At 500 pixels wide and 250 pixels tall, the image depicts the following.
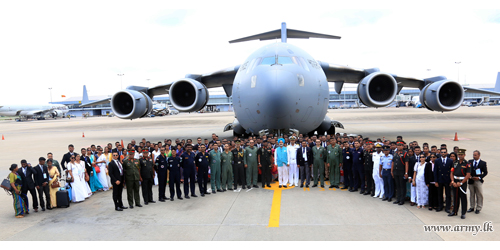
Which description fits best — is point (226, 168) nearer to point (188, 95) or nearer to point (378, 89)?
point (188, 95)

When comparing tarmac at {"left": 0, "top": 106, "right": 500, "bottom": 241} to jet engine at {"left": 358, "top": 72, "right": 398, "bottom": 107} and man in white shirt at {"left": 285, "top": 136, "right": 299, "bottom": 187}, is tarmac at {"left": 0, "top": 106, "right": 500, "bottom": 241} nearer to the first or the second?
man in white shirt at {"left": 285, "top": 136, "right": 299, "bottom": 187}

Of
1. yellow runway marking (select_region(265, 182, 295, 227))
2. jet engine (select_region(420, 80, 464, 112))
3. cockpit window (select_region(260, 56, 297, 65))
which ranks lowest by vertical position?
yellow runway marking (select_region(265, 182, 295, 227))

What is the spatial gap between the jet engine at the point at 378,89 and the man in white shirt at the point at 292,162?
5840 mm

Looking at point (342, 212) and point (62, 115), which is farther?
point (62, 115)

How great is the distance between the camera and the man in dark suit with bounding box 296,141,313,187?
302 inches

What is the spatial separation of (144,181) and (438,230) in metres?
5.55

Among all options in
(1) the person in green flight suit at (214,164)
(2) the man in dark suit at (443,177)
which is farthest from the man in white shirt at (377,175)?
(1) the person in green flight suit at (214,164)

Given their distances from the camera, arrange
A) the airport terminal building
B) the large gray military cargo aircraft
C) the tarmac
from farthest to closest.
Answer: the airport terminal building < the large gray military cargo aircraft < the tarmac

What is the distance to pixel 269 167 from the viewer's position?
7.91 metres

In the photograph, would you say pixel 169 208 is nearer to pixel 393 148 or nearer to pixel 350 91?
pixel 393 148

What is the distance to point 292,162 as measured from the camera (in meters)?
7.82

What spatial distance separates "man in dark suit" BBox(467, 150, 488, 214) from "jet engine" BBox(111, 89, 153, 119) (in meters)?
12.8

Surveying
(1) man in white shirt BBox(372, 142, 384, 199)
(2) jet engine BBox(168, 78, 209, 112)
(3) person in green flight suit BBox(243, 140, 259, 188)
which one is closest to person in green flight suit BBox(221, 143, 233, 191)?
(3) person in green flight suit BBox(243, 140, 259, 188)

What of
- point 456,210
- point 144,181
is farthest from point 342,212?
point 144,181
